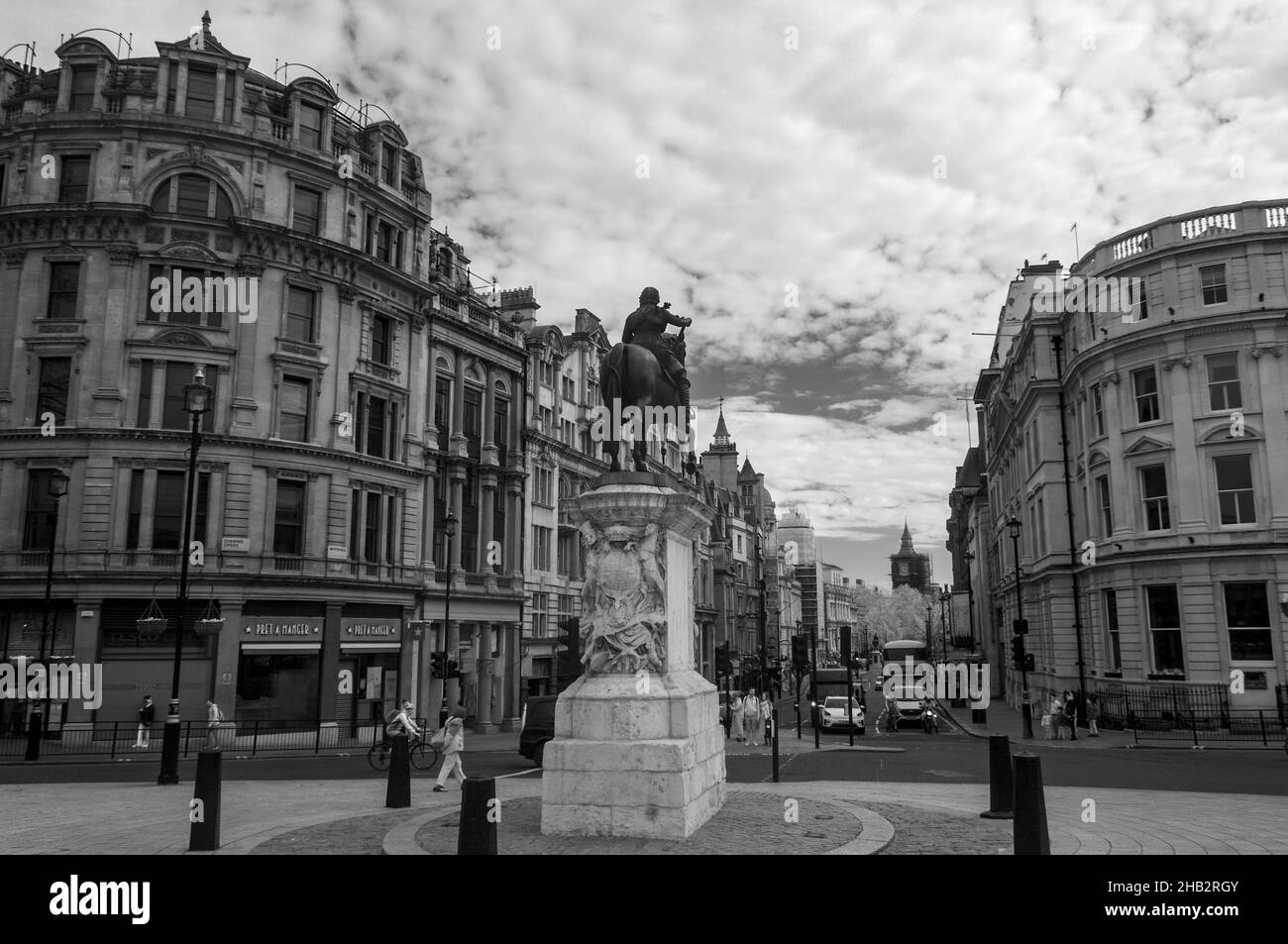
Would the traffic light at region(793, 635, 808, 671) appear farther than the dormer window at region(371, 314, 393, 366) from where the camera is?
No

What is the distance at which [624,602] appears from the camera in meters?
11.0

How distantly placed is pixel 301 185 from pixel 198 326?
724 centimetres

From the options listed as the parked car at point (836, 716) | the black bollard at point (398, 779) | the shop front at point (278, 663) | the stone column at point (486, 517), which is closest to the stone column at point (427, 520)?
the stone column at point (486, 517)

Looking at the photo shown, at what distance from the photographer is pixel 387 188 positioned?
130 feet

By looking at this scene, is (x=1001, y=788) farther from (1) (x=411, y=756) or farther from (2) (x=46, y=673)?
(2) (x=46, y=673)

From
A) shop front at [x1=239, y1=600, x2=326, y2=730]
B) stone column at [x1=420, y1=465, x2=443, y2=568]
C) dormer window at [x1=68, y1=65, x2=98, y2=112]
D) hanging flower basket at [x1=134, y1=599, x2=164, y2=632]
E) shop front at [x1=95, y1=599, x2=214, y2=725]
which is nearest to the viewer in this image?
hanging flower basket at [x1=134, y1=599, x2=164, y2=632]

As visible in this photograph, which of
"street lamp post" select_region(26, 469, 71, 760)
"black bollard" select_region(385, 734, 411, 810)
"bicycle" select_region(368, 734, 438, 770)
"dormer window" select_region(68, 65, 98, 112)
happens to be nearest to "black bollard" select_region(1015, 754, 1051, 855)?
"black bollard" select_region(385, 734, 411, 810)

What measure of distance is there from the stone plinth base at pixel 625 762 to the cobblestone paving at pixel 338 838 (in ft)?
7.12

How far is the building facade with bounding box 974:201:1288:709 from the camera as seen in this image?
102 ft

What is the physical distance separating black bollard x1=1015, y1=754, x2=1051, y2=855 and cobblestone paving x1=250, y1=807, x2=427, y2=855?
680 cm

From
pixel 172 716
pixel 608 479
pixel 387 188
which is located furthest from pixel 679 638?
pixel 387 188

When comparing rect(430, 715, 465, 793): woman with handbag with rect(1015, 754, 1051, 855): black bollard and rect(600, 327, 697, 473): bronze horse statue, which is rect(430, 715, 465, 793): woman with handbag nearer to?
rect(600, 327, 697, 473): bronze horse statue

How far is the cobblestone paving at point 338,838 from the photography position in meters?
10.3

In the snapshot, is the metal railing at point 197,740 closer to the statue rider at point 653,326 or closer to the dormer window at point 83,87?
the statue rider at point 653,326
